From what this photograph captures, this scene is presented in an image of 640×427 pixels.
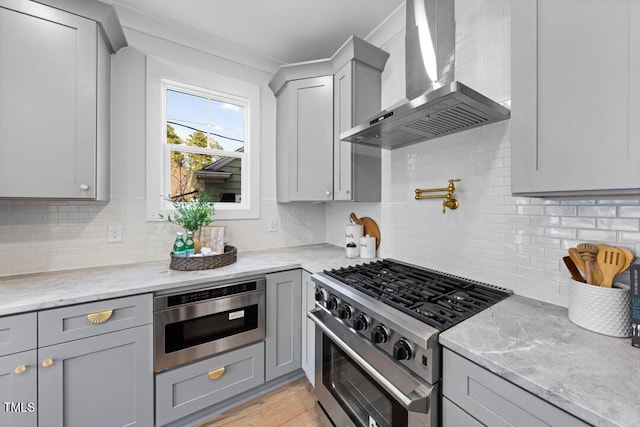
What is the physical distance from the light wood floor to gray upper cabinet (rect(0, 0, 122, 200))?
1.67m

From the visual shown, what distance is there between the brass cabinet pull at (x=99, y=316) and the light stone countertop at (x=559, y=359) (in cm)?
160

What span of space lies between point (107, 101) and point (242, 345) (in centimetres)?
189

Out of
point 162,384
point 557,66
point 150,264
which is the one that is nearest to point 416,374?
point 557,66

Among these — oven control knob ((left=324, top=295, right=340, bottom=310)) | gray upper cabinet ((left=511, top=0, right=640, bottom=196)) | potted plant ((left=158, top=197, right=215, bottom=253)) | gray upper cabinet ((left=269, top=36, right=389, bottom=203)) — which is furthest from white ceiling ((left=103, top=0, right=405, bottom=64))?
oven control knob ((left=324, top=295, right=340, bottom=310))

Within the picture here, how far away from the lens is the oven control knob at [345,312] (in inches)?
50.0

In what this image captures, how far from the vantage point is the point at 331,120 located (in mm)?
2062

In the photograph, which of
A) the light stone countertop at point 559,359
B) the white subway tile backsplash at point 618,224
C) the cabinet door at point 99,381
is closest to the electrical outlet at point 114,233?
the cabinet door at point 99,381

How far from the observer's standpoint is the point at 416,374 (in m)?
0.94

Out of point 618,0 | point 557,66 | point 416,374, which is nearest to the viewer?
point 618,0

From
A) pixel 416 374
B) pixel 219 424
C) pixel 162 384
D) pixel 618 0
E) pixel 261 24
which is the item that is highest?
pixel 261 24

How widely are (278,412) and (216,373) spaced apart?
50 centimetres

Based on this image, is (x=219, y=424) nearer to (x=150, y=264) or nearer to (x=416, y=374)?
(x=150, y=264)

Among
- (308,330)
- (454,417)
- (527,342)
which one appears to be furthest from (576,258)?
(308,330)

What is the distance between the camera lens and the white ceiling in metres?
1.80
